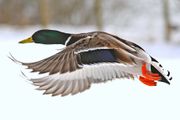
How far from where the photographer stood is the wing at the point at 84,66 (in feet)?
2.53

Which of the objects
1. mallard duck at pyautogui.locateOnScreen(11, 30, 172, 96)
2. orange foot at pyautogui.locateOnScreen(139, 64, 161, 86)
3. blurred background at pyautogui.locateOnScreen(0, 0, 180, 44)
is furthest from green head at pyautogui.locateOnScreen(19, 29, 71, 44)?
blurred background at pyautogui.locateOnScreen(0, 0, 180, 44)

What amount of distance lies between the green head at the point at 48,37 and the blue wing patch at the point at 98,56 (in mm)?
47

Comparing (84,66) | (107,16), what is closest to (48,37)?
Result: (84,66)

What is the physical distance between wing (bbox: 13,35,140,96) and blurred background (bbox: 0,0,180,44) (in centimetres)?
413

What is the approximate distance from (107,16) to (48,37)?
5645 millimetres

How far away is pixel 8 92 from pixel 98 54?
242 mm

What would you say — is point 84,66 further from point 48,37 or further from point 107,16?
point 107,16

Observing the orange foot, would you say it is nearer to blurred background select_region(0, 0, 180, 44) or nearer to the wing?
the wing

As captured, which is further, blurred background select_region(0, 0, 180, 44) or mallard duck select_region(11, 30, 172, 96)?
blurred background select_region(0, 0, 180, 44)

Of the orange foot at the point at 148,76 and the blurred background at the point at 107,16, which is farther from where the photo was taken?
the blurred background at the point at 107,16

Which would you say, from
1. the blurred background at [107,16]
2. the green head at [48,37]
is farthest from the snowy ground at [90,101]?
the blurred background at [107,16]

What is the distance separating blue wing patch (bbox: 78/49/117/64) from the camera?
30.5 inches

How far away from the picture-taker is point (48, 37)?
82 cm

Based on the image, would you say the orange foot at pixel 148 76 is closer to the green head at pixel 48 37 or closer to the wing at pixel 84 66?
the wing at pixel 84 66
